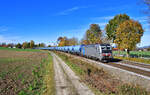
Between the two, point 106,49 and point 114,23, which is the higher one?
point 114,23

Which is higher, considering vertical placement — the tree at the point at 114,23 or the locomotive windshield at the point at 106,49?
the tree at the point at 114,23

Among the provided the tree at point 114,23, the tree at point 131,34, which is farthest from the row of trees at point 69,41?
the tree at point 131,34

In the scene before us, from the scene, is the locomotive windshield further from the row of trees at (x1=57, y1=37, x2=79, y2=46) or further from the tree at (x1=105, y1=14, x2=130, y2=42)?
the row of trees at (x1=57, y1=37, x2=79, y2=46)

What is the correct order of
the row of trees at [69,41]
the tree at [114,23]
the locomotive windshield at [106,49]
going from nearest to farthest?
the locomotive windshield at [106,49] < the tree at [114,23] < the row of trees at [69,41]

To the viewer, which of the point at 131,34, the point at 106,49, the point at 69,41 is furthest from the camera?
the point at 69,41

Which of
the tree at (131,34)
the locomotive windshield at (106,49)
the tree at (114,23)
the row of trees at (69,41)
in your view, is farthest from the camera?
the row of trees at (69,41)

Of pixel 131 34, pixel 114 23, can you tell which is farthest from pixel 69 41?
pixel 131 34

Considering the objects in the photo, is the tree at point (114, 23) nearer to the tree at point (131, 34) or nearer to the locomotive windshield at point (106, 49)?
the tree at point (131, 34)

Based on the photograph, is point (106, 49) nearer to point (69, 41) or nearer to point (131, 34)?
point (131, 34)

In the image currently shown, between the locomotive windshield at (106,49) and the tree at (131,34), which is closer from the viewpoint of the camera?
the locomotive windshield at (106,49)

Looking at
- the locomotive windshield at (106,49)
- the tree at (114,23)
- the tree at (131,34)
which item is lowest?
the locomotive windshield at (106,49)

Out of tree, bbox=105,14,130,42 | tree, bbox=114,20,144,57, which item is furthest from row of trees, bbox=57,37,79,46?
tree, bbox=114,20,144,57

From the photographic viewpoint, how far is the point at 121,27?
1180 inches

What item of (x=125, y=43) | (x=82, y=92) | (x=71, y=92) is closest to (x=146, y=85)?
(x=82, y=92)
